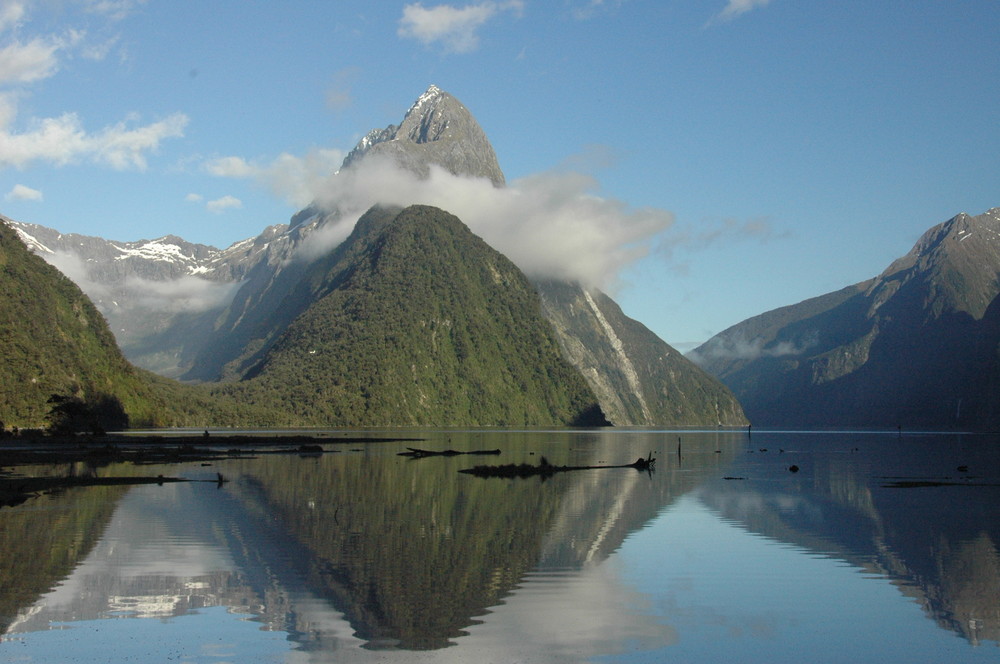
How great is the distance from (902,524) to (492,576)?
2616 cm

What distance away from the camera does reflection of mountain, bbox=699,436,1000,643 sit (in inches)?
1212

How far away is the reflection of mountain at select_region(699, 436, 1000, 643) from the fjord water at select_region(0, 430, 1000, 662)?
167 mm

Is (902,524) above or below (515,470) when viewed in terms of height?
below

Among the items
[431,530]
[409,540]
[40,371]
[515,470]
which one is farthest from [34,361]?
[409,540]

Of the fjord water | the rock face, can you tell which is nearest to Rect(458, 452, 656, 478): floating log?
the fjord water

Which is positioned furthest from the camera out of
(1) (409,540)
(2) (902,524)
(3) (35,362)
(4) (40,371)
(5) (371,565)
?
(3) (35,362)

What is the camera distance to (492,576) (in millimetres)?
32531

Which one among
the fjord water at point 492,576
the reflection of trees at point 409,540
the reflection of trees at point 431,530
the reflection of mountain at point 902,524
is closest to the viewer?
the fjord water at point 492,576

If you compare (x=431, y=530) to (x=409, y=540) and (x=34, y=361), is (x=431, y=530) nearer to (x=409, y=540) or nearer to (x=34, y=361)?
(x=409, y=540)

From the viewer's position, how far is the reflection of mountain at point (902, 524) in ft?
101

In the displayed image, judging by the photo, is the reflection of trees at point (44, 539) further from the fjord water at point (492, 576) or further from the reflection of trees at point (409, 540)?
the reflection of trees at point (409, 540)

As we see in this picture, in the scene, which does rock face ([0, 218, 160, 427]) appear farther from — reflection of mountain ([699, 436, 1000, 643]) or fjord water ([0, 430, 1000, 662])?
reflection of mountain ([699, 436, 1000, 643])

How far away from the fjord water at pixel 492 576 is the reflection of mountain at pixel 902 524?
0.17 metres

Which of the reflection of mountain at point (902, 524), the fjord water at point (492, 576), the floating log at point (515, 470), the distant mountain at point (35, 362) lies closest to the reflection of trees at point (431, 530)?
the fjord water at point (492, 576)
